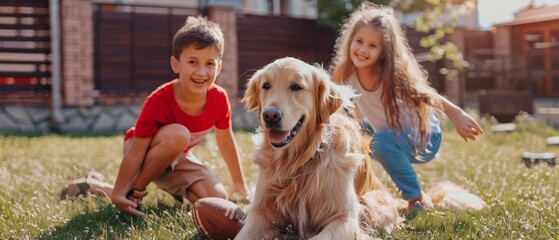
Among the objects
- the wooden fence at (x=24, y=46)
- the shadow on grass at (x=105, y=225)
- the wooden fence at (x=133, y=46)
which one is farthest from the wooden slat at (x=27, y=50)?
the shadow on grass at (x=105, y=225)

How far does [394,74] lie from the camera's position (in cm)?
386

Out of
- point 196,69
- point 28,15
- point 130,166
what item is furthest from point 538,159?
point 28,15

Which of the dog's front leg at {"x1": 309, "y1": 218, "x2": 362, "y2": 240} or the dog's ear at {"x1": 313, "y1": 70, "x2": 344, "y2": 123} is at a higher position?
the dog's ear at {"x1": 313, "y1": 70, "x2": 344, "y2": 123}

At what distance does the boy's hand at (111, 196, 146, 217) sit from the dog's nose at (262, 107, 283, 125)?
3.89 feet

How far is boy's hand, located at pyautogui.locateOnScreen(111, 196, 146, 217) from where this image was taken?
11.0 feet

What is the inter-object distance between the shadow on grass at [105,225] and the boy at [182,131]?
0.10 metres

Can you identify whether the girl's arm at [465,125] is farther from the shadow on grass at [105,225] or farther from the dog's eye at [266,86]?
the shadow on grass at [105,225]

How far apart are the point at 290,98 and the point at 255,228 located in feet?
2.12

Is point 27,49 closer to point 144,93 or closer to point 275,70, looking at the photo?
point 144,93

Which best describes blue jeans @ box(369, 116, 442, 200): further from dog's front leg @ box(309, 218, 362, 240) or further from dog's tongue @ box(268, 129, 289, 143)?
dog's tongue @ box(268, 129, 289, 143)

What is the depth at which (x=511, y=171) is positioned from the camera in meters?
4.71

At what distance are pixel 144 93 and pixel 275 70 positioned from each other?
8299 mm

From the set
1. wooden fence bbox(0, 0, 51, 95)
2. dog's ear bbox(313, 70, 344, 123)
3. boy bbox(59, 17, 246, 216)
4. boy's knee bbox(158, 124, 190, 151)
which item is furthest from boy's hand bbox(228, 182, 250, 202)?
wooden fence bbox(0, 0, 51, 95)

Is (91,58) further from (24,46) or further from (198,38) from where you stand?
(198,38)
